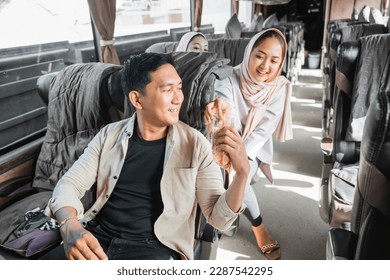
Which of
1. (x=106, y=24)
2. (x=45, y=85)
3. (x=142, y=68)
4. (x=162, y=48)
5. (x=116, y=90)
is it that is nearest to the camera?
(x=142, y=68)

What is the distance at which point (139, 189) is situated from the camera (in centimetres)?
95

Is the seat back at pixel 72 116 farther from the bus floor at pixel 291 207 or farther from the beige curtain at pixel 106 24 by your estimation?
the bus floor at pixel 291 207

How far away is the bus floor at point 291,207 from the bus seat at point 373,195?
739mm

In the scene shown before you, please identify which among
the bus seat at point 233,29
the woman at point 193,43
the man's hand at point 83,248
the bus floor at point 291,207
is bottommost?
the bus floor at point 291,207

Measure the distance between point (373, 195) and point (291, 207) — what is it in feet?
3.90

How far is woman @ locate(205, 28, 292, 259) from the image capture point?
1.34 meters

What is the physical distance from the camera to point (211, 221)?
0.90 m

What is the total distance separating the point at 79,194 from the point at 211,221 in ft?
1.34

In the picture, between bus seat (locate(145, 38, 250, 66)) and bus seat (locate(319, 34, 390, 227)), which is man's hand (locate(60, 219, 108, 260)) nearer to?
bus seat (locate(319, 34, 390, 227))

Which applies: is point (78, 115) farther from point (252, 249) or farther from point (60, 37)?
point (252, 249)

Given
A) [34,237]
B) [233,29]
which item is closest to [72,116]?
[34,237]

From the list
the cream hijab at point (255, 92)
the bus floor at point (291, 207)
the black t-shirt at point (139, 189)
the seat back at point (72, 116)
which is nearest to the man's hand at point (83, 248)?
the black t-shirt at point (139, 189)

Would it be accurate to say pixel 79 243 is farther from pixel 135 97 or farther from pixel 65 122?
pixel 65 122

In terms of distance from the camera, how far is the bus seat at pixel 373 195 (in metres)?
0.57
